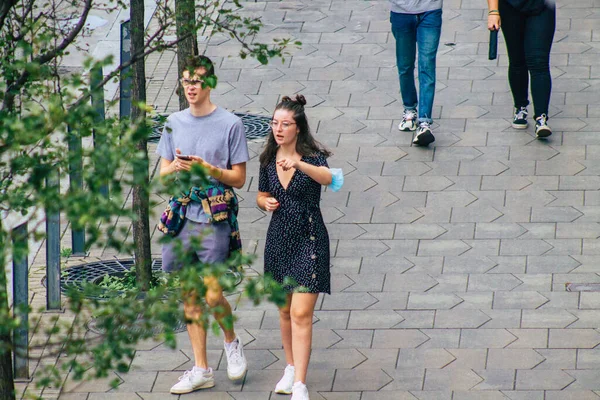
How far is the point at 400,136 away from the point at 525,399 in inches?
169

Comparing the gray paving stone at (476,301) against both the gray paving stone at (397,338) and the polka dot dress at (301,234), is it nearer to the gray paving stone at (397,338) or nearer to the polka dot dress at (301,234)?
the gray paving stone at (397,338)

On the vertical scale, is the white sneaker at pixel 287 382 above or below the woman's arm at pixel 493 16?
below

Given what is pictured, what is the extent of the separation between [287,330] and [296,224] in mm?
643

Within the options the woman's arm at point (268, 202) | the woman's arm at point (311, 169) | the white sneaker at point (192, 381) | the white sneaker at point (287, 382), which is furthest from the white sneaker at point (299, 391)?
the woman's arm at point (311, 169)

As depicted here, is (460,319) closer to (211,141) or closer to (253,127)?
(211,141)

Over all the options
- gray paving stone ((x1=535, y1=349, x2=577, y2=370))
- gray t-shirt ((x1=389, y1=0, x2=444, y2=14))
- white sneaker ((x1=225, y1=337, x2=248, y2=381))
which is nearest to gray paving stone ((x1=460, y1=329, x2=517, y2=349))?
gray paving stone ((x1=535, y1=349, x2=577, y2=370))

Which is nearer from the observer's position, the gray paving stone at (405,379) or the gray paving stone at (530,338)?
the gray paving stone at (405,379)

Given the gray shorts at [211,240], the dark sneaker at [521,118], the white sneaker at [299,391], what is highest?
the gray shorts at [211,240]

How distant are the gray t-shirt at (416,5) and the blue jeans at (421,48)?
0.16 feet

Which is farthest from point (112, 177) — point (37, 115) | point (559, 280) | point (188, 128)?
point (559, 280)

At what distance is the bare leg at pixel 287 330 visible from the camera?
22.4 ft

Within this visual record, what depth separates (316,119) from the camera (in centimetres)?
1098

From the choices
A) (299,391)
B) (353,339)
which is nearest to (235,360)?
(299,391)

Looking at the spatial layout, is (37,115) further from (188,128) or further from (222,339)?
(222,339)
